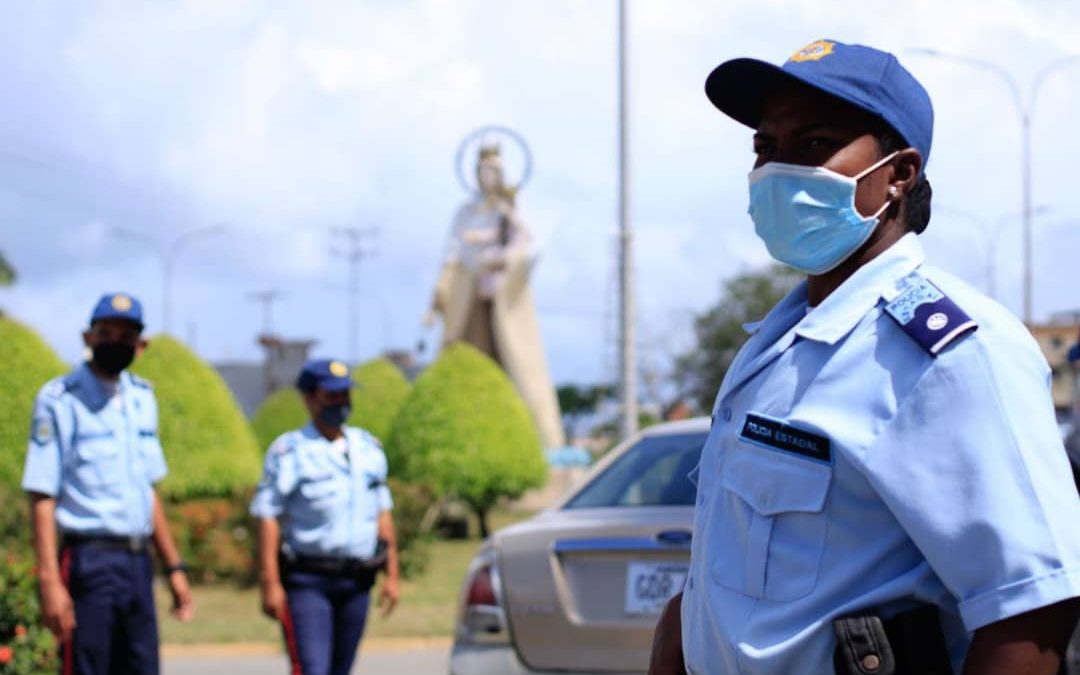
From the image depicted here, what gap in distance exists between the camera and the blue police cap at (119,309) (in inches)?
219

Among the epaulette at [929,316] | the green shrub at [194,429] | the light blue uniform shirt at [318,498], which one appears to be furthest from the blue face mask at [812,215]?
the green shrub at [194,429]

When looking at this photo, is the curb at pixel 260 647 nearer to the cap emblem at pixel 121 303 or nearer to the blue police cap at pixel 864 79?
the cap emblem at pixel 121 303

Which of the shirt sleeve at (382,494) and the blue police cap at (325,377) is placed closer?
the blue police cap at (325,377)

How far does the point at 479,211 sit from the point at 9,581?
2018 cm

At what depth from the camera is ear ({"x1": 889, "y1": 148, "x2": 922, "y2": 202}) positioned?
2.19 meters

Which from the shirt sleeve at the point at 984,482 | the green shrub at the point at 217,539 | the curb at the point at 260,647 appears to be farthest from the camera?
the green shrub at the point at 217,539

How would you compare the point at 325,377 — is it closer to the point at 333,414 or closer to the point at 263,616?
the point at 333,414

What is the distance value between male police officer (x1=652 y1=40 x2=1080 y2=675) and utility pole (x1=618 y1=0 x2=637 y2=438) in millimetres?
16191

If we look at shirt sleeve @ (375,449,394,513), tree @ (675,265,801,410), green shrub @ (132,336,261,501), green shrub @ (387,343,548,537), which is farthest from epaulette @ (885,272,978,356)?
tree @ (675,265,801,410)

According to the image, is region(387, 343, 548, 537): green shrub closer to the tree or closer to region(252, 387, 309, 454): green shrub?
region(252, 387, 309, 454): green shrub

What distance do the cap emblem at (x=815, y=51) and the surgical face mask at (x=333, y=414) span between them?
4.15 meters

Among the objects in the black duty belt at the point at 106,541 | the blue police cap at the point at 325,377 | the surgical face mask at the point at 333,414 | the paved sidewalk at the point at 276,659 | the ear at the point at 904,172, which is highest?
the ear at the point at 904,172

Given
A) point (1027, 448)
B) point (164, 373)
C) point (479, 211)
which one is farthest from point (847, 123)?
point (479, 211)

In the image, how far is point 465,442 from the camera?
20.1 m
